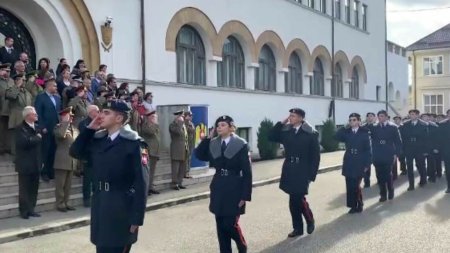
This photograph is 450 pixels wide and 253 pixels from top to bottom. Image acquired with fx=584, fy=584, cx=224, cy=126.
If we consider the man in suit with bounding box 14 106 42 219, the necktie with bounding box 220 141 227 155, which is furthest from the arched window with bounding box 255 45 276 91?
the necktie with bounding box 220 141 227 155

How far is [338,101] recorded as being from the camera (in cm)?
3103

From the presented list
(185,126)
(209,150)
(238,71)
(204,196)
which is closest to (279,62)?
(238,71)

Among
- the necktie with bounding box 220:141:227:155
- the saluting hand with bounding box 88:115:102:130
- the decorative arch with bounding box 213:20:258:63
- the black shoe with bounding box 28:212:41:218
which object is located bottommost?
the black shoe with bounding box 28:212:41:218

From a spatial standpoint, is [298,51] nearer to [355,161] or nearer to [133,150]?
[355,161]

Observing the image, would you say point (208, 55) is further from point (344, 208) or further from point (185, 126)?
point (344, 208)

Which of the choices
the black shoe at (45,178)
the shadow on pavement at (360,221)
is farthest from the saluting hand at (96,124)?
the black shoe at (45,178)

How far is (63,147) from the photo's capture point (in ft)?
34.1

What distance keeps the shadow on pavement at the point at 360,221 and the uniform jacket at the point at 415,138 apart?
135cm

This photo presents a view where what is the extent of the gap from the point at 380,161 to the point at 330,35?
18328 mm

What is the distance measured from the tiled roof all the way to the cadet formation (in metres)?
37.6

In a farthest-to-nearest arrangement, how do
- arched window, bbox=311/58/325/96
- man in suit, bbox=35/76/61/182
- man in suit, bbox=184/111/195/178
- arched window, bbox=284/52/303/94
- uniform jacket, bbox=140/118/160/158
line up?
arched window, bbox=311/58/325/96 < arched window, bbox=284/52/303/94 < man in suit, bbox=184/111/195/178 < uniform jacket, bbox=140/118/160/158 < man in suit, bbox=35/76/61/182

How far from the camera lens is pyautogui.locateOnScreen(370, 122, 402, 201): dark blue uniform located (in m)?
12.3

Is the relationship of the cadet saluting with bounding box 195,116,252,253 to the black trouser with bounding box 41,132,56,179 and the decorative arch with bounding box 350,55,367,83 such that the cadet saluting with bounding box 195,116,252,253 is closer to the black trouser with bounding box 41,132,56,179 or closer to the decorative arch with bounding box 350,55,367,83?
the black trouser with bounding box 41,132,56,179

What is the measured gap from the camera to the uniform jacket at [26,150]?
952 centimetres
